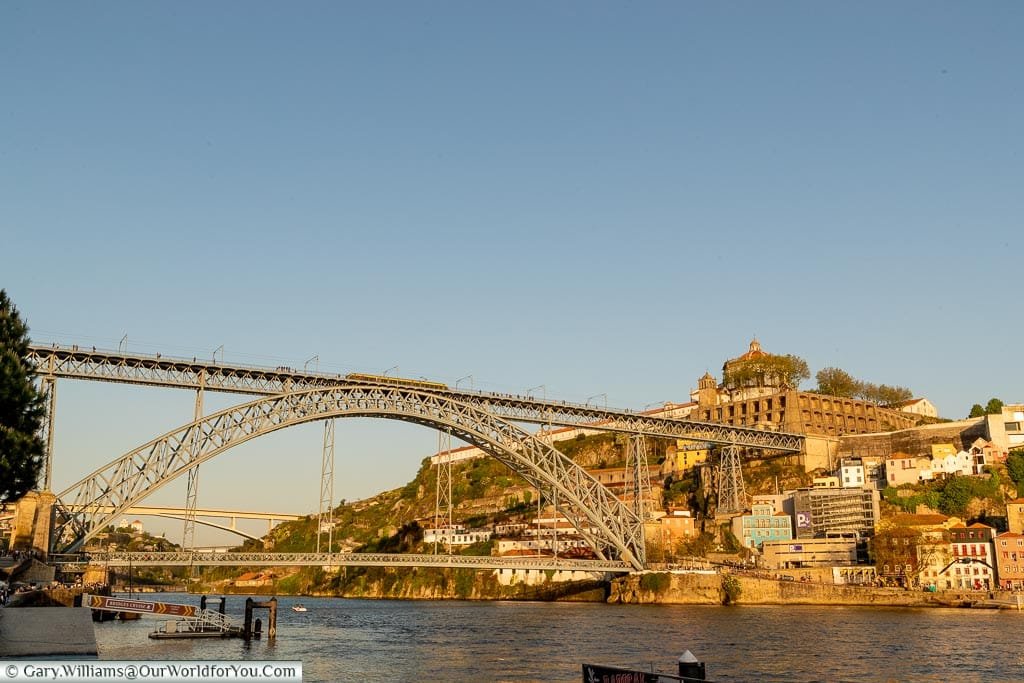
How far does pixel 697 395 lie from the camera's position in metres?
124

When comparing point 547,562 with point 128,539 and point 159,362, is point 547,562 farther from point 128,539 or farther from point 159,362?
point 128,539

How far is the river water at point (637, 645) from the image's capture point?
3138 centimetres

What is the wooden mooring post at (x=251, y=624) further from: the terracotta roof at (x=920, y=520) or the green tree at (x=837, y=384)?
the green tree at (x=837, y=384)

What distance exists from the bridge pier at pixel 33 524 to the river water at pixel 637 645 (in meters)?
4.87

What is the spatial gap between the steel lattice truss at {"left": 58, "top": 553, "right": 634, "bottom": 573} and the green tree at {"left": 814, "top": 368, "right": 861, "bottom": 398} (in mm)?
53832

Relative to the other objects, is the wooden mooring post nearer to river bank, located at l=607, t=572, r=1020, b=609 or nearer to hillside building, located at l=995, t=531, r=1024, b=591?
river bank, located at l=607, t=572, r=1020, b=609

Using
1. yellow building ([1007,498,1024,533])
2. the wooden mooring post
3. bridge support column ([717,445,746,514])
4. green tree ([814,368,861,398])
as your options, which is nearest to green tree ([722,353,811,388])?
green tree ([814,368,861,398])

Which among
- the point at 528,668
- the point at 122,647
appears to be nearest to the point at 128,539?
the point at 122,647

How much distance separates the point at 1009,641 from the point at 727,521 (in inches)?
1620

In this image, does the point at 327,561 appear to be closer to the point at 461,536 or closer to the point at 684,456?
the point at 461,536

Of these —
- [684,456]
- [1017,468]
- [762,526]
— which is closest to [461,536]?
[684,456]

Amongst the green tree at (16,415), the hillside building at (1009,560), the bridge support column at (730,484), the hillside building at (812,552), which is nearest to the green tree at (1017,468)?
the hillside building at (1009,560)

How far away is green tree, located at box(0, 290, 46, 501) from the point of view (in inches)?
1273

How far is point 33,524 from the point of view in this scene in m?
47.5
